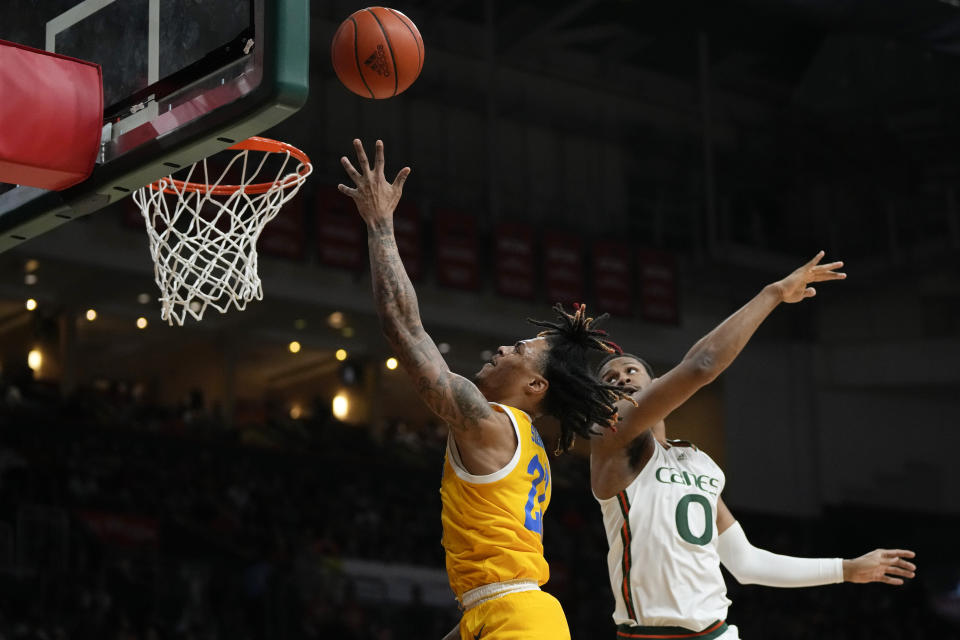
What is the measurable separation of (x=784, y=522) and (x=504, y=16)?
9.81m

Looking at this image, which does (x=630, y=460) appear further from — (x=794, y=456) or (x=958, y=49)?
(x=794, y=456)

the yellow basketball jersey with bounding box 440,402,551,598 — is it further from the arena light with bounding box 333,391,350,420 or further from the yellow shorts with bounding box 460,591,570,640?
the arena light with bounding box 333,391,350,420

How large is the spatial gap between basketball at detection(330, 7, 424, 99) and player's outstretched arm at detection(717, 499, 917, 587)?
7.23 ft

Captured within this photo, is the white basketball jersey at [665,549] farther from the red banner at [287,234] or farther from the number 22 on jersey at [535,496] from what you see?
the red banner at [287,234]

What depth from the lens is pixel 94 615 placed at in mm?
12555

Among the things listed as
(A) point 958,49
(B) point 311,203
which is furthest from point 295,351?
(A) point 958,49

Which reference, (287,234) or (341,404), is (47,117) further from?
(341,404)

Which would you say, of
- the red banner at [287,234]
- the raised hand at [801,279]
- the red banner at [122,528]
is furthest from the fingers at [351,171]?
the red banner at [287,234]

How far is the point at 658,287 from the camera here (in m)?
20.9

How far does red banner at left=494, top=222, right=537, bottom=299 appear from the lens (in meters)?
19.3

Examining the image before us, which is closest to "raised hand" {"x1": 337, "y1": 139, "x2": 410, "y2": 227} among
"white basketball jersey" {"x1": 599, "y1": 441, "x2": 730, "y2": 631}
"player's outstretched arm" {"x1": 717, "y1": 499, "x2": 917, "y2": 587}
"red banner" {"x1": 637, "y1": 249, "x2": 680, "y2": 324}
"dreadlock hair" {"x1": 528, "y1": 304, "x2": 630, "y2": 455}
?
"dreadlock hair" {"x1": 528, "y1": 304, "x2": 630, "y2": 455}

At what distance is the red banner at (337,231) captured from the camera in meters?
17.7

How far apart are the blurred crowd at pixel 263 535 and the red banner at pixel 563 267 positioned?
3.19m

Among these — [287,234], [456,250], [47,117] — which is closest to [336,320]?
[456,250]
